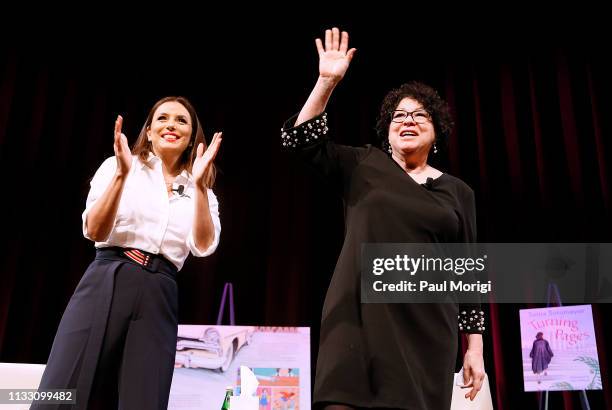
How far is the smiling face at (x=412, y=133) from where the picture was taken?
1490 mm

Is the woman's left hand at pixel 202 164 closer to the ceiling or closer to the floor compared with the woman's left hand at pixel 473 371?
closer to the ceiling

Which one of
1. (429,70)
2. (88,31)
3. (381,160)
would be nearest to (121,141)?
(381,160)

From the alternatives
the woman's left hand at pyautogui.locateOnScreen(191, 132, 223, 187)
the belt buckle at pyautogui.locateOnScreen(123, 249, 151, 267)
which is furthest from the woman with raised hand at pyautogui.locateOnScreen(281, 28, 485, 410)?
the belt buckle at pyautogui.locateOnScreen(123, 249, 151, 267)

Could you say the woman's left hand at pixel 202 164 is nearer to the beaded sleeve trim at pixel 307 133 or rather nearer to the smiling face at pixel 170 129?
the smiling face at pixel 170 129

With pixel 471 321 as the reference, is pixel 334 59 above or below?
above

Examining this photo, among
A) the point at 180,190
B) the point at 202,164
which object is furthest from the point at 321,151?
the point at 180,190

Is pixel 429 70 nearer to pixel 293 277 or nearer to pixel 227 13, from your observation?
pixel 227 13

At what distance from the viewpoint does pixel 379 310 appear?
3.88 feet

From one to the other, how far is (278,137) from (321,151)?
9.33 feet

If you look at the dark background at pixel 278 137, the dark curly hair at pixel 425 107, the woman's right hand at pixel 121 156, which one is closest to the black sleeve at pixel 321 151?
the dark curly hair at pixel 425 107

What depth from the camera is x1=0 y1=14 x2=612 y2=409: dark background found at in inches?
139

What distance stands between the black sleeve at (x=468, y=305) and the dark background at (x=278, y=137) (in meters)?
2.27

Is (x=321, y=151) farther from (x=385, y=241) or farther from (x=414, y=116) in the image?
(x=414, y=116)

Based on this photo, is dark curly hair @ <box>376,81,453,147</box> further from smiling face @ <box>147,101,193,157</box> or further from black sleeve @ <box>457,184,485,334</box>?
smiling face @ <box>147,101,193,157</box>
